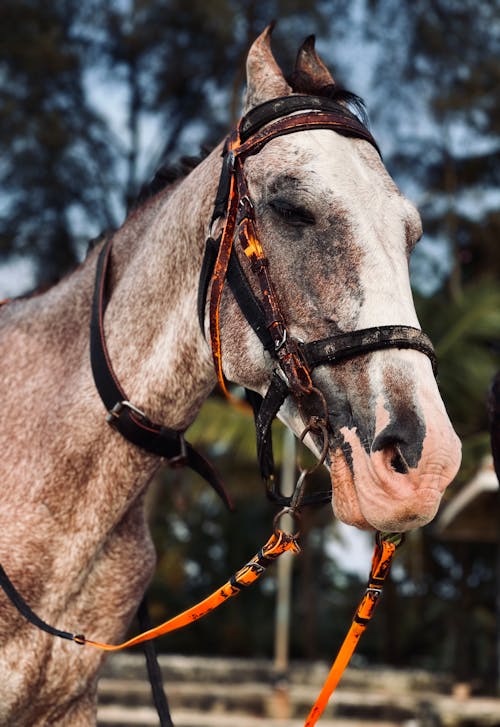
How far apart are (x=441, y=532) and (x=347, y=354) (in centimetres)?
1011

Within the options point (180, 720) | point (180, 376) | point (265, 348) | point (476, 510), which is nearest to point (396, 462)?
point (265, 348)

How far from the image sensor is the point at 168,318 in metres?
2.93

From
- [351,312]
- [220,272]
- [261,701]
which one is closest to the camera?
[351,312]

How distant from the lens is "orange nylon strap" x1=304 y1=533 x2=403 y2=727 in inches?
96.8

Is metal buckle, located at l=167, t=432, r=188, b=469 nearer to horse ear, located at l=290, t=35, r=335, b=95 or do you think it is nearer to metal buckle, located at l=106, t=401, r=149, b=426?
metal buckle, located at l=106, t=401, r=149, b=426

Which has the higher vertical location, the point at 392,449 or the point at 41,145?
the point at 41,145

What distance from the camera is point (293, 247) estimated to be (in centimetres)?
248

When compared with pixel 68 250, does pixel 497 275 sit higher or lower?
lower

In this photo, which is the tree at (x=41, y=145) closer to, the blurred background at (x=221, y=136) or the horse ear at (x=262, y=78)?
the blurred background at (x=221, y=136)

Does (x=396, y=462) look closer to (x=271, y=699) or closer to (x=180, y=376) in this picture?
(x=180, y=376)

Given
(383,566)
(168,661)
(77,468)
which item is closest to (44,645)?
(77,468)

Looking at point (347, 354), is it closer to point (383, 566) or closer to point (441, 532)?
point (383, 566)

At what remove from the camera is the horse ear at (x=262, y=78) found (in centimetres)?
285

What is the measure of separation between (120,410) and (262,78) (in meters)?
Answer: 1.17
